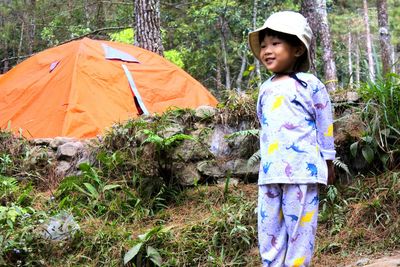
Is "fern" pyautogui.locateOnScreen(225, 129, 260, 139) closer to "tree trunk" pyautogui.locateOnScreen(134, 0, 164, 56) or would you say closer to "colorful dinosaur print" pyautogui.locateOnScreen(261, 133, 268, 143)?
"colorful dinosaur print" pyautogui.locateOnScreen(261, 133, 268, 143)

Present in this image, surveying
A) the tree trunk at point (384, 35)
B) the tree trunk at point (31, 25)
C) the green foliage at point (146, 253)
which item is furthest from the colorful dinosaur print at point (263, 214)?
the tree trunk at point (31, 25)

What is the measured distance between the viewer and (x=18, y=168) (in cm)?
A: 491

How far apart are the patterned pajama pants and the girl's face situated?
0.63 meters

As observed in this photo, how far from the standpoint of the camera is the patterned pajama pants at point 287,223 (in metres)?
2.44

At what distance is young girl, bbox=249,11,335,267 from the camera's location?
2.44 meters

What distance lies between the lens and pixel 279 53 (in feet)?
8.45

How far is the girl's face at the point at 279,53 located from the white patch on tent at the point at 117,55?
4.61 metres

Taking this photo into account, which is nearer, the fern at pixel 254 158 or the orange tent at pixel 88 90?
the fern at pixel 254 158

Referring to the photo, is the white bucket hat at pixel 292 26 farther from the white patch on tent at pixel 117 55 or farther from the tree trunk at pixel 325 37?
the tree trunk at pixel 325 37

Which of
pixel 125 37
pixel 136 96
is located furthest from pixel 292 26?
pixel 125 37

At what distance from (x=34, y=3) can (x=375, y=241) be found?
51.2ft

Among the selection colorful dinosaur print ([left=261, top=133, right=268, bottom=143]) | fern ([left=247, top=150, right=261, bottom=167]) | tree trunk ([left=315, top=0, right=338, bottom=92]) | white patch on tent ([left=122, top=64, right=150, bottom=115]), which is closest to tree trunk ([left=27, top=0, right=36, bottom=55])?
tree trunk ([left=315, top=0, right=338, bottom=92])

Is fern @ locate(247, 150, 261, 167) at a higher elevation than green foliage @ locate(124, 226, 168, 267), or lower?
higher

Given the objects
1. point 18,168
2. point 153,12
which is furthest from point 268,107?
point 153,12
